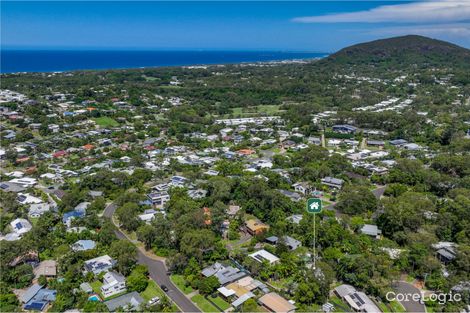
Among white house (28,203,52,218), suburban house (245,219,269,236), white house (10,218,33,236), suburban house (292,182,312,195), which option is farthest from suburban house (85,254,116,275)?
suburban house (292,182,312,195)

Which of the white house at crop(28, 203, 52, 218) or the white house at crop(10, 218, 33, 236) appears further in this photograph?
the white house at crop(28, 203, 52, 218)

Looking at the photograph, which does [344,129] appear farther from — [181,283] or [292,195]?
[181,283]

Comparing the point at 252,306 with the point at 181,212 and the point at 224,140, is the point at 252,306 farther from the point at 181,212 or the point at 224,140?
the point at 224,140

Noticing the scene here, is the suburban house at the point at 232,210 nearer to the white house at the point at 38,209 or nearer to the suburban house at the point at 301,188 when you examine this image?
the suburban house at the point at 301,188

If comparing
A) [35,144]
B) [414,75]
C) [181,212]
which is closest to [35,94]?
[35,144]

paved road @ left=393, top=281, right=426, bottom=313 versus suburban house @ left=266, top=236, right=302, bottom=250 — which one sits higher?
suburban house @ left=266, top=236, right=302, bottom=250

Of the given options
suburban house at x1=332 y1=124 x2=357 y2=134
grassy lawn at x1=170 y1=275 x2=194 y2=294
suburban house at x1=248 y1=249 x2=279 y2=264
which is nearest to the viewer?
grassy lawn at x1=170 y1=275 x2=194 y2=294

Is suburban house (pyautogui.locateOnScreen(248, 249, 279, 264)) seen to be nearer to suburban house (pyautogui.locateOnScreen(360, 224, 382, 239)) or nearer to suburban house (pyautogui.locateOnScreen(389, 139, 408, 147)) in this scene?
suburban house (pyautogui.locateOnScreen(360, 224, 382, 239))
